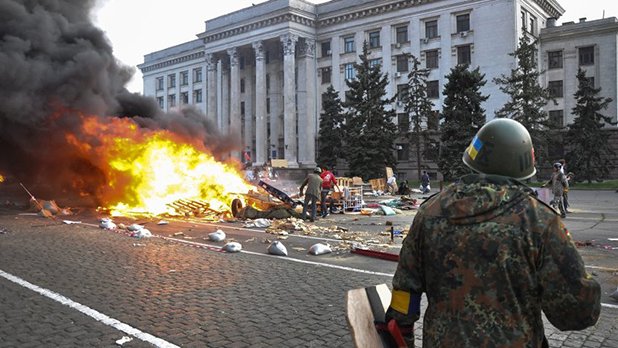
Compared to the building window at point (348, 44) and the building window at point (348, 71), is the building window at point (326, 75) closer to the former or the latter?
the building window at point (348, 71)

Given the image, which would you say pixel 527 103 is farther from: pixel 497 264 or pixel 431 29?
pixel 497 264

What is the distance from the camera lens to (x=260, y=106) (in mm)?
60406

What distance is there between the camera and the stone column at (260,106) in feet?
195

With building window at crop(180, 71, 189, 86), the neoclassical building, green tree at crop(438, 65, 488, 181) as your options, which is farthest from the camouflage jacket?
building window at crop(180, 71, 189, 86)

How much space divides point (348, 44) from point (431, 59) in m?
10.7

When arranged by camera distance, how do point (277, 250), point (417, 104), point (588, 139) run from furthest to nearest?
point (417, 104) → point (588, 139) → point (277, 250)

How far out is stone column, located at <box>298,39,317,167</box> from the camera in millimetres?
57844

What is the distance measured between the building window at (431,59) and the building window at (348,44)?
935 centimetres

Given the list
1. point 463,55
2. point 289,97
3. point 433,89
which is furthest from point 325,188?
point 289,97

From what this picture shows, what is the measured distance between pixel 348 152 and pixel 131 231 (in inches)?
1241

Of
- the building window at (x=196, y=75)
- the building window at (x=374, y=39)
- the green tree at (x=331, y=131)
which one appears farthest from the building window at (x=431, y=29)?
the building window at (x=196, y=75)

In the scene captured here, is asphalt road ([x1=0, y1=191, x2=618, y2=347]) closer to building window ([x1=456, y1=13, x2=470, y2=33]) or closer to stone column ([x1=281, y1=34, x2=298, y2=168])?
building window ([x1=456, y1=13, x2=470, y2=33])

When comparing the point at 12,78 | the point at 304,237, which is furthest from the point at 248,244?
the point at 12,78

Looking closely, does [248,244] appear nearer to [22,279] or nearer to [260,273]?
[260,273]
